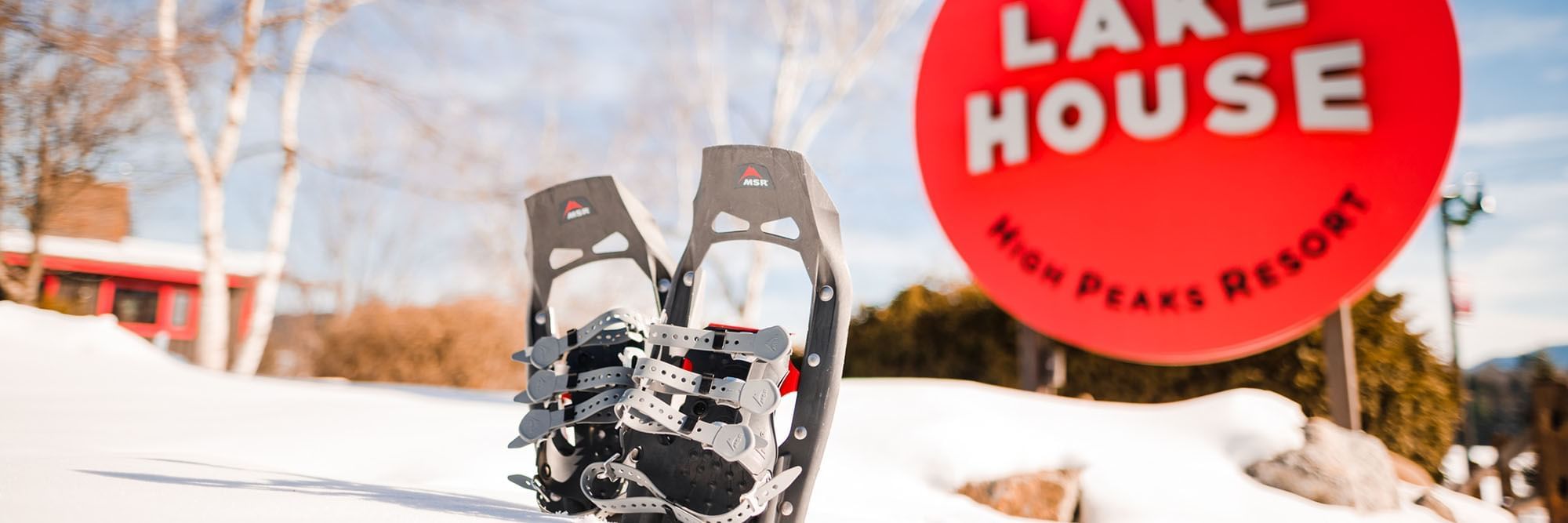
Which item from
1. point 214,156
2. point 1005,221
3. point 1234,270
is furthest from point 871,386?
point 214,156

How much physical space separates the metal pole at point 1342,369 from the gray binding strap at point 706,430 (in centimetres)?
356

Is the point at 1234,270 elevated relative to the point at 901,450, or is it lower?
elevated

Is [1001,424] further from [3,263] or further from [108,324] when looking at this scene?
[3,263]

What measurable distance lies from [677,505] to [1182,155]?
350 cm

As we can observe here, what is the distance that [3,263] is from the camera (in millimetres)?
7008

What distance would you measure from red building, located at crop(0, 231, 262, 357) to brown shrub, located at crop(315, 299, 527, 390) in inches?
286

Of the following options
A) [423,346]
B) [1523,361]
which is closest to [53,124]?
[423,346]

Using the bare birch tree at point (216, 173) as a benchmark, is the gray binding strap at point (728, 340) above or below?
below

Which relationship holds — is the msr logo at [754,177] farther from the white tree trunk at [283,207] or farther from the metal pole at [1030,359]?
the white tree trunk at [283,207]

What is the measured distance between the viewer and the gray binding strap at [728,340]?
1806 mm

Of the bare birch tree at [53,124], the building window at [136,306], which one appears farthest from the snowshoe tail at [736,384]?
the building window at [136,306]

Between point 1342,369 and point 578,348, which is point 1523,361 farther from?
point 578,348

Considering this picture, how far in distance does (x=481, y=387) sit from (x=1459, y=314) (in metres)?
9.28

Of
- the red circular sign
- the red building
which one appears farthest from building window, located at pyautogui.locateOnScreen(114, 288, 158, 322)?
the red circular sign
